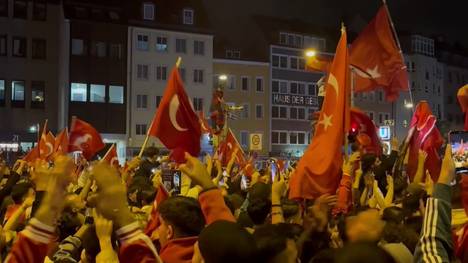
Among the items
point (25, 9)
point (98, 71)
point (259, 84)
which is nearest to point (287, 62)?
point (259, 84)

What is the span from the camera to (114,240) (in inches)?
162

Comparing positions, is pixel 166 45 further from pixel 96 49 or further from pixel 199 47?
pixel 96 49

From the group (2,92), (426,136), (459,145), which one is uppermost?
(2,92)

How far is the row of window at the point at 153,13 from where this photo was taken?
6197cm

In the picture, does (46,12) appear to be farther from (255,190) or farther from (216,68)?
(255,190)

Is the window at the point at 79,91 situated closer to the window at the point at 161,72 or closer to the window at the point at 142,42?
the window at the point at 142,42

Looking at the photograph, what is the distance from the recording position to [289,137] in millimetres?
67625

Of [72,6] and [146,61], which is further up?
[72,6]

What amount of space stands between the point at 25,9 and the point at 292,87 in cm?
2641

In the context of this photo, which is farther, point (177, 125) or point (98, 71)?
point (98, 71)

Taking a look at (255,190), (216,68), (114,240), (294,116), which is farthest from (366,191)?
(294,116)

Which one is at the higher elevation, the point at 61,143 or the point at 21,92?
the point at 21,92

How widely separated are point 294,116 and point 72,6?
2376 cm

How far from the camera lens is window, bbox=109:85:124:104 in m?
58.9
